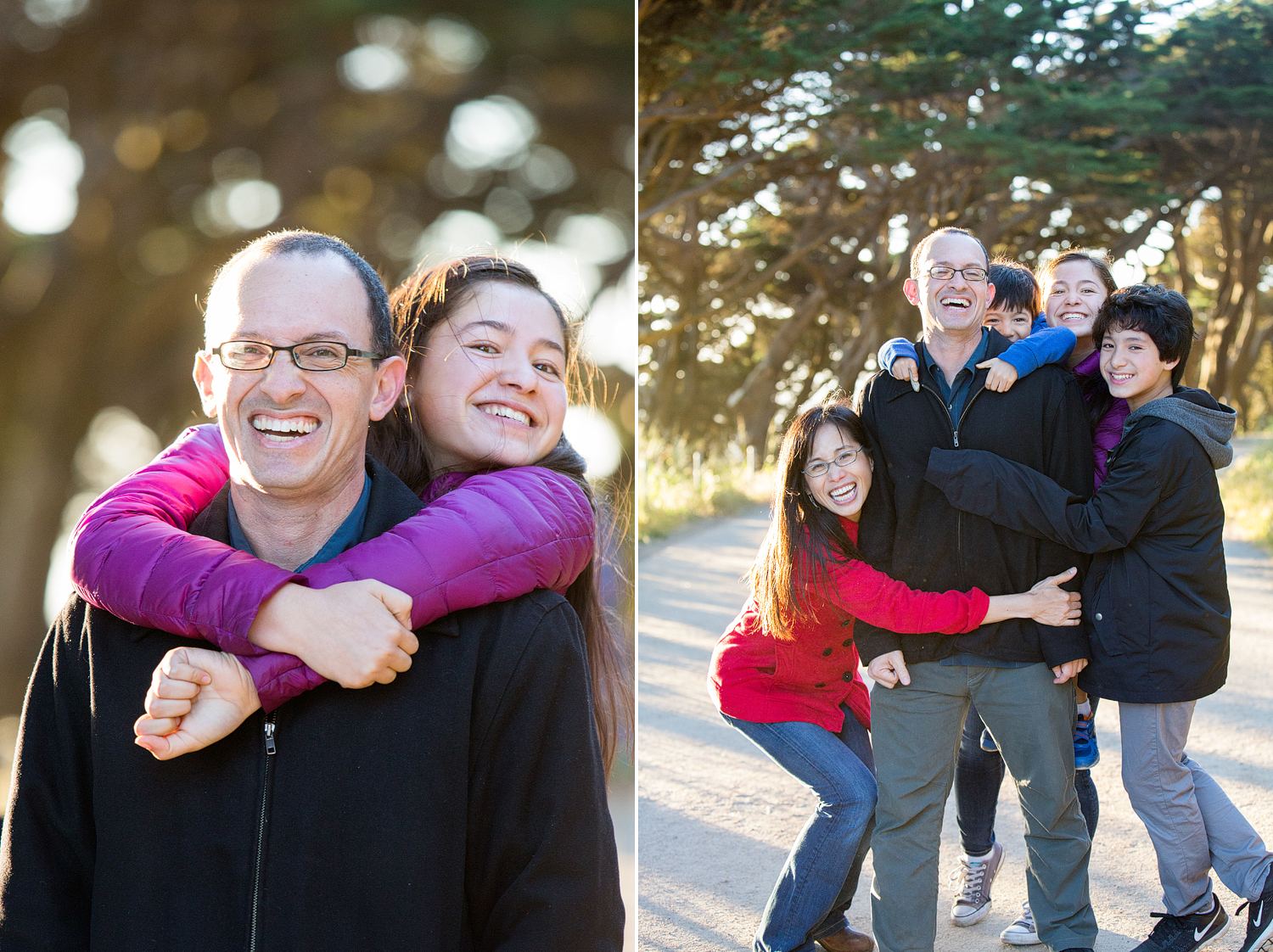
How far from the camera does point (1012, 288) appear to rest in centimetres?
214

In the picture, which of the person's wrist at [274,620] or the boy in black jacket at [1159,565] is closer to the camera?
the person's wrist at [274,620]

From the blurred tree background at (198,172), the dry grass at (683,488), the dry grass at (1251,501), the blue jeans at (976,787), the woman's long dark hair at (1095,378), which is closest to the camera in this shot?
the woman's long dark hair at (1095,378)

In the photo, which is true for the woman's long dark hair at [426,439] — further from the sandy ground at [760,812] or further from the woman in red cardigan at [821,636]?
the sandy ground at [760,812]

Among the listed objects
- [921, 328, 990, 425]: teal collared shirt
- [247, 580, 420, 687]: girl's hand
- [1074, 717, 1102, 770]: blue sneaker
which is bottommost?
[1074, 717, 1102, 770]: blue sneaker

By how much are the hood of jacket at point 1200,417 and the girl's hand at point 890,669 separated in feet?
1.91

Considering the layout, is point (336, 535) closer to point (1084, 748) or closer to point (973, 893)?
point (1084, 748)

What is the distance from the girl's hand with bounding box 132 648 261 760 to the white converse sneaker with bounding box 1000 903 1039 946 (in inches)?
67.8

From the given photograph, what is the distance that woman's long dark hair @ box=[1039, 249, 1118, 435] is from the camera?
2.08 metres

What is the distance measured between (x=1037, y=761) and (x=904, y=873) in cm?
32

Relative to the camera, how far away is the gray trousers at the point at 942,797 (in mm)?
1920

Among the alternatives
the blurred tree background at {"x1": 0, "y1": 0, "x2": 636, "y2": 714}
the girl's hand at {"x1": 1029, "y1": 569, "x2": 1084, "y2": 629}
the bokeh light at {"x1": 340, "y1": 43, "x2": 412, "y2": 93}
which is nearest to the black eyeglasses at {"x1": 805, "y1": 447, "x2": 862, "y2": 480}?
the girl's hand at {"x1": 1029, "y1": 569, "x2": 1084, "y2": 629}

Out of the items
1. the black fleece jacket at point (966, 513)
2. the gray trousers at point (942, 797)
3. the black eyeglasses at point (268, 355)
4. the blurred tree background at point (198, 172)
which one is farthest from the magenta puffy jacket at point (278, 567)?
the blurred tree background at point (198, 172)

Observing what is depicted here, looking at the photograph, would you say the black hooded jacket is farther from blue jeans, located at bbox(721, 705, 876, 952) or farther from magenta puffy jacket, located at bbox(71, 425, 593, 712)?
magenta puffy jacket, located at bbox(71, 425, 593, 712)

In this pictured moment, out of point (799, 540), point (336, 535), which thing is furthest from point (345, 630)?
point (799, 540)
